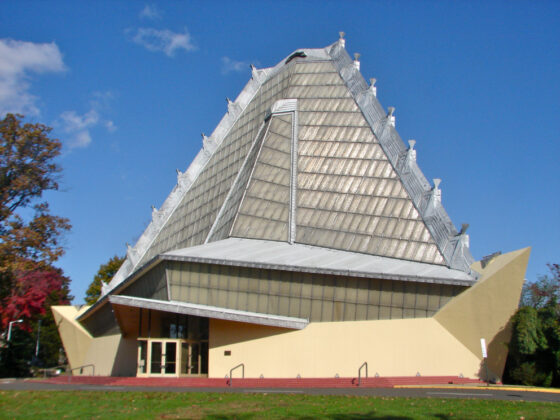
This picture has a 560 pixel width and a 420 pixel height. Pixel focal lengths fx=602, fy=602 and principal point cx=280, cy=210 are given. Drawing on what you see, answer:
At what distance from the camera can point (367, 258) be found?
3328 centimetres

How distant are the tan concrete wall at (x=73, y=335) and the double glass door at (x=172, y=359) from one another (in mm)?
17139

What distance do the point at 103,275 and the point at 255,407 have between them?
5871cm

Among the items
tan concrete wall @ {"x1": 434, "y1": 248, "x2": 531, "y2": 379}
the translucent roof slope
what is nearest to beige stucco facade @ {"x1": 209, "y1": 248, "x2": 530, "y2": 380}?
tan concrete wall @ {"x1": 434, "y1": 248, "x2": 531, "y2": 379}

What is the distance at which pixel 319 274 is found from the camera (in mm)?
30859

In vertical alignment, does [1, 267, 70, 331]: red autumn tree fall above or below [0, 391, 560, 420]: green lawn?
above

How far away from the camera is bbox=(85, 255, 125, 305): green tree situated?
70.4 meters

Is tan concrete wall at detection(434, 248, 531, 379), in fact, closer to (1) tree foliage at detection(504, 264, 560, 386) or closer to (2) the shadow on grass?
(1) tree foliage at detection(504, 264, 560, 386)

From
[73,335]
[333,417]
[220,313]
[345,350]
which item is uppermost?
[73,335]

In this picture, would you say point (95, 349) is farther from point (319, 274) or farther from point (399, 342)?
point (399, 342)

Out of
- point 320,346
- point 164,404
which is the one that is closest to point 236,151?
point 320,346

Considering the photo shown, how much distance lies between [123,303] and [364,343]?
12.7 metres

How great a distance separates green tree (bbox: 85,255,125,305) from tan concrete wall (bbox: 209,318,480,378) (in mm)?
43140

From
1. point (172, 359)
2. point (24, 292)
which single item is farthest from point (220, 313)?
point (24, 292)

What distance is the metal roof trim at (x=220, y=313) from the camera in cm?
3023
